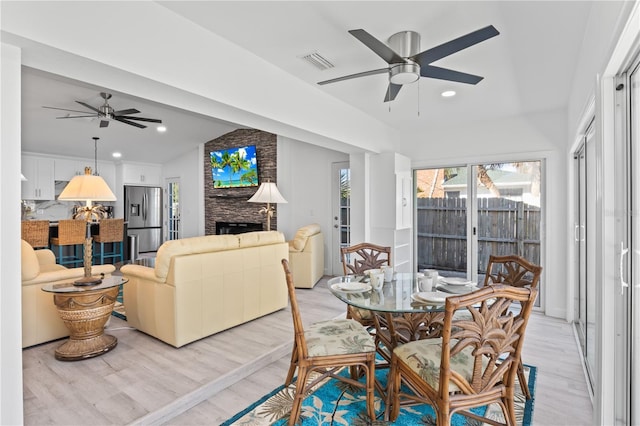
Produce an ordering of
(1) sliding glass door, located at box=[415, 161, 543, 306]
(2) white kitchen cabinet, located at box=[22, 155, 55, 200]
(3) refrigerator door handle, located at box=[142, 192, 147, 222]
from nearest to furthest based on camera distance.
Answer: (1) sliding glass door, located at box=[415, 161, 543, 306] < (2) white kitchen cabinet, located at box=[22, 155, 55, 200] < (3) refrigerator door handle, located at box=[142, 192, 147, 222]

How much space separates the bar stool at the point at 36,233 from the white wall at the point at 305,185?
3.86 metres

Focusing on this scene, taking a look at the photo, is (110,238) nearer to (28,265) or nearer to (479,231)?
(28,265)

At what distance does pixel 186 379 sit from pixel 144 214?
7.14m

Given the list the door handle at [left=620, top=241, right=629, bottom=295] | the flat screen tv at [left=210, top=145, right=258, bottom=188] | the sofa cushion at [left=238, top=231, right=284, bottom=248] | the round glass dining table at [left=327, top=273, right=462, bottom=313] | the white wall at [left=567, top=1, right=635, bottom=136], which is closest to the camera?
the white wall at [left=567, top=1, right=635, bottom=136]

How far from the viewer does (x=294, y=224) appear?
6.82 meters

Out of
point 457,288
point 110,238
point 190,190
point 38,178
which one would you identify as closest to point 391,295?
point 457,288

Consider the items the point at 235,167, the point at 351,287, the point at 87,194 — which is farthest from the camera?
the point at 235,167

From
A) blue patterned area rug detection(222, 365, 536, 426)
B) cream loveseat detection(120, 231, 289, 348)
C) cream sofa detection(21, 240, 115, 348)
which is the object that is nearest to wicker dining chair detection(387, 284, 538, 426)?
blue patterned area rug detection(222, 365, 536, 426)

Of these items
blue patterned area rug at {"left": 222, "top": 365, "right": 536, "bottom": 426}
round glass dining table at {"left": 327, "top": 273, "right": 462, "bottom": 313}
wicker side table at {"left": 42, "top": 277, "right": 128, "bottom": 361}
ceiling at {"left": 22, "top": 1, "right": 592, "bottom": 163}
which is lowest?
blue patterned area rug at {"left": 222, "top": 365, "right": 536, "bottom": 426}

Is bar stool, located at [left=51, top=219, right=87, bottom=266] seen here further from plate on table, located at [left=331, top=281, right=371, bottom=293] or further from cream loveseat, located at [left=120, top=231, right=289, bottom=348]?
plate on table, located at [left=331, top=281, right=371, bottom=293]

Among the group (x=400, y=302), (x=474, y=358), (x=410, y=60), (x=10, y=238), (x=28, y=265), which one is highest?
(x=410, y=60)

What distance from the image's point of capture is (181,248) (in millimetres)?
3135

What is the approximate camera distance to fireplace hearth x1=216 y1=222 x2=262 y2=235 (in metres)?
7.40

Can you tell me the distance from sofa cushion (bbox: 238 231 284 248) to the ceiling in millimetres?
1750
